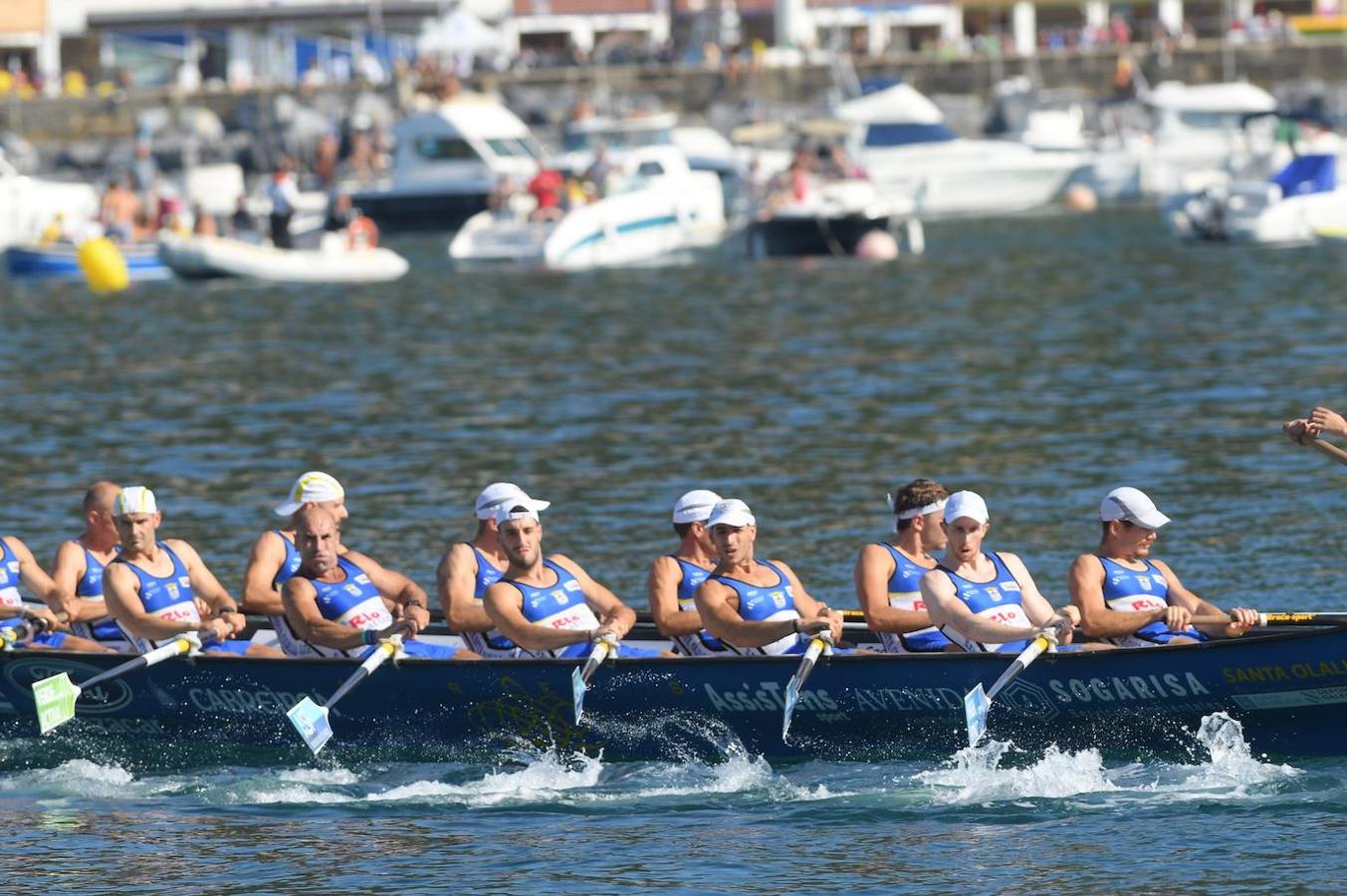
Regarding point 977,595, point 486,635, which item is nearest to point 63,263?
point 486,635

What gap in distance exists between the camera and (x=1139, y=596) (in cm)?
1466

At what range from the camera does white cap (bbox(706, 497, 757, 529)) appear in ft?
49.0

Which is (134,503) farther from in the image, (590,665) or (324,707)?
(590,665)

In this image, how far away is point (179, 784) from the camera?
15.4 meters

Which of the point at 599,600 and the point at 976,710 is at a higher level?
the point at 599,600

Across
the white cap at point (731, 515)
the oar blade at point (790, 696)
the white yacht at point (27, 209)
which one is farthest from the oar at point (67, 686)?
the white yacht at point (27, 209)

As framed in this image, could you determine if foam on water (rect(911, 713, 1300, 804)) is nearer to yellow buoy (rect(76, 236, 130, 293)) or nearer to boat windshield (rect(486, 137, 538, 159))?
yellow buoy (rect(76, 236, 130, 293))

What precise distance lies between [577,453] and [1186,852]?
14388 mm

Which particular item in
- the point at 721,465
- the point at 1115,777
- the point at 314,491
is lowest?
the point at 721,465

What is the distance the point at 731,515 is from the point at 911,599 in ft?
4.04

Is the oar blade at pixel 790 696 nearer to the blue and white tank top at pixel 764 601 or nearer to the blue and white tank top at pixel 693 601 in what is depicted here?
the blue and white tank top at pixel 764 601

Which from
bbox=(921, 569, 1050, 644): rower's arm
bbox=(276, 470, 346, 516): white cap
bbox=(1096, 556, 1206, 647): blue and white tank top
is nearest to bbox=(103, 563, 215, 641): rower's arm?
bbox=(276, 470, 346, 516): white cap

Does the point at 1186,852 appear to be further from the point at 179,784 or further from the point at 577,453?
the point at 577,453

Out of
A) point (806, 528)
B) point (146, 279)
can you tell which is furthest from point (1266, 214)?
point (806, 528)
